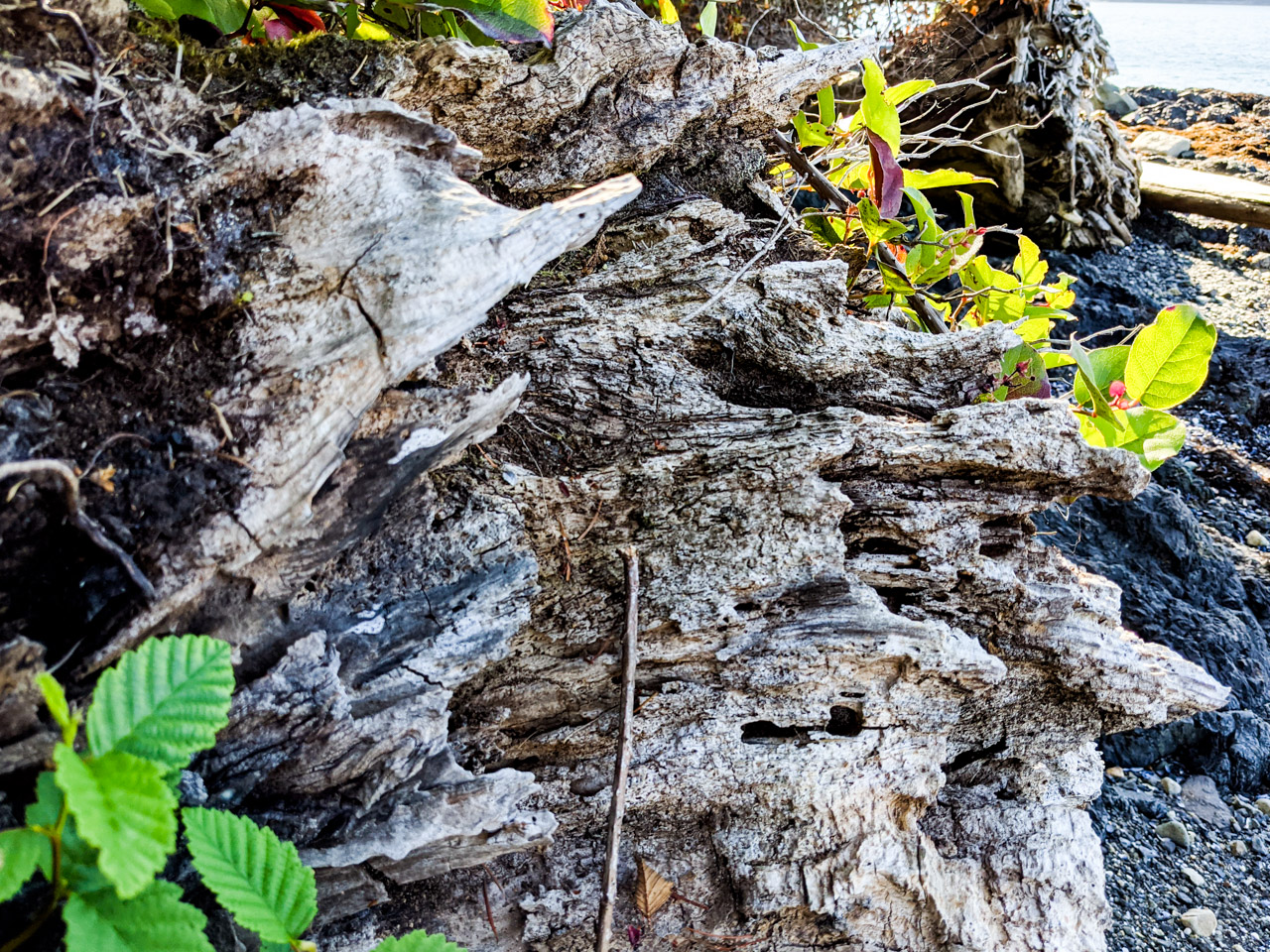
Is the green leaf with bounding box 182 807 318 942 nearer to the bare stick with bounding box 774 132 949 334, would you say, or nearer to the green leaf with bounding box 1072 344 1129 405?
the bare stick with bounding box 774 132 949 334

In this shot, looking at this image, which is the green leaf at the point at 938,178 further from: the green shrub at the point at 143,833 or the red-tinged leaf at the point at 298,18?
the green shrub at the point at 143,833

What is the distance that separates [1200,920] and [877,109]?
9.57 ft

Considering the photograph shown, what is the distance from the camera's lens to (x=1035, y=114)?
497 centimetres

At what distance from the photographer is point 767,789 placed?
200cm

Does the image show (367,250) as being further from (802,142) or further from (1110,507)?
(1110,507)

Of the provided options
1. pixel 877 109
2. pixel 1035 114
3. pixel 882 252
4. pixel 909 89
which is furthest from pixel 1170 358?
pixel 1035 114

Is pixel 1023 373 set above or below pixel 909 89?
below

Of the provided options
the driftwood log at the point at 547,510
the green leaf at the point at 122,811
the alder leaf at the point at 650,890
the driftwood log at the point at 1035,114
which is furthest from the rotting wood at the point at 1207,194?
the green leaf at the point at 122,811

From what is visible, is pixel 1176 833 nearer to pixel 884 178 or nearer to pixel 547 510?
pixel 884 178

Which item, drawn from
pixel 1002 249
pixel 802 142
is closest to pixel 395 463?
pixel 802 142

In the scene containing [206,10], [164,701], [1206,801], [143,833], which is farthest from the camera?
[1206,801]

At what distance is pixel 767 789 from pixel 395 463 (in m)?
1.22

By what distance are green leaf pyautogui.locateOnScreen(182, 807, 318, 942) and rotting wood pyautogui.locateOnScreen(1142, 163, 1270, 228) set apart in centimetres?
690

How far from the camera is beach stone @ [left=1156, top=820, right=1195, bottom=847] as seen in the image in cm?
299
